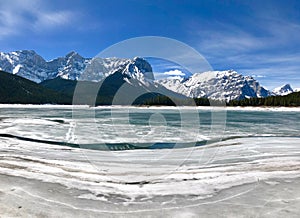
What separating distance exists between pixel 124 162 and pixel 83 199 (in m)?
4.88

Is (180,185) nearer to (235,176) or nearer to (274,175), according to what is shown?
(235,176)

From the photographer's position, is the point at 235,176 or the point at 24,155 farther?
the point at 24,155

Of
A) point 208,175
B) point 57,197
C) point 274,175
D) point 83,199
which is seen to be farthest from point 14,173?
point 274,175

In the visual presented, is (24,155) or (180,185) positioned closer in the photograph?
(180,185)

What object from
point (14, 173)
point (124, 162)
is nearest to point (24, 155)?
point (14, 173)

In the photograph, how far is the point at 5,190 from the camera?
641 centimetres

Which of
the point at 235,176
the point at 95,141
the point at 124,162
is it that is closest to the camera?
the point at 235,176

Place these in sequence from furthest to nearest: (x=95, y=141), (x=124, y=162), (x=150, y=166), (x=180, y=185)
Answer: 1. (x=95, y=141)
2. (x=124, y=162)
3. (x=150, y=166)
4. (x=180, y=185)

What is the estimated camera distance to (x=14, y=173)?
→ 809 centimetres

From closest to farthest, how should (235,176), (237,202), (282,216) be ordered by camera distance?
(282,216), (237,202), (235,176)

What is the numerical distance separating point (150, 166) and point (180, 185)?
2842 mm

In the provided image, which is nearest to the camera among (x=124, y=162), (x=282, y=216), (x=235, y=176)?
(x=282, y=216)

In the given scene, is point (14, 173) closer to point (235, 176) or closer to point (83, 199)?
point (83, 199)

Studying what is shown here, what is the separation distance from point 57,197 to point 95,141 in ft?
38.7
